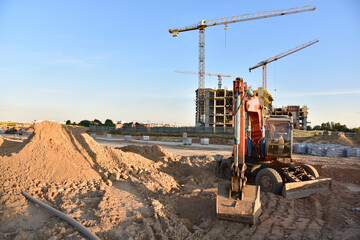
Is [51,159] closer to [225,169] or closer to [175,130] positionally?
[225,169]

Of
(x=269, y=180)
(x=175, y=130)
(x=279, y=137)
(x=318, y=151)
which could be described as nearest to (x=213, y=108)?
(x=175, y=130)

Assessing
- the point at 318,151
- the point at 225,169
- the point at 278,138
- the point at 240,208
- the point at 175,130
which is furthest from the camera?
the point at 175,130

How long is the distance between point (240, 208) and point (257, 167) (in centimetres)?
360

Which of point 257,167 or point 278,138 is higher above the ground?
point 278,138

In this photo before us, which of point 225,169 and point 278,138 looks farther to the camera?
point 225,169

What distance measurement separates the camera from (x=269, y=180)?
8.46 meters

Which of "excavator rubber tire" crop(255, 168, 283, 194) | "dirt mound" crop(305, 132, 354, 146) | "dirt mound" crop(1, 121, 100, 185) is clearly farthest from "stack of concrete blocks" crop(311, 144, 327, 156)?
"dirt mound" crop(1, 121, 100, 185)

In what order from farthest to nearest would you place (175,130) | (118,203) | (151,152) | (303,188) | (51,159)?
(175,130) < (151,152) < (303,188) < (51,159) < (118,203)

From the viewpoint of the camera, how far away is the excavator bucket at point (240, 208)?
5856 mm

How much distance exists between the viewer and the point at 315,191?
27.7 feet

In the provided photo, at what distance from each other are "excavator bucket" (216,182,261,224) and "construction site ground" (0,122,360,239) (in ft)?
0.58

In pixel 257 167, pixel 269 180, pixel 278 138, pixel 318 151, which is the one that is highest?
pixel 278 138

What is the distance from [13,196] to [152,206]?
11.4ft

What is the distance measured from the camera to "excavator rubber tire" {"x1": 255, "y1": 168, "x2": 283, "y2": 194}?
323 inches
